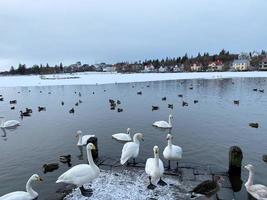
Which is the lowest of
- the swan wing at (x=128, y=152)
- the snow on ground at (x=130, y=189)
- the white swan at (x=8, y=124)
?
the white swan at (x=8, y=124)

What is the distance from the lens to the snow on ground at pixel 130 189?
8.08m

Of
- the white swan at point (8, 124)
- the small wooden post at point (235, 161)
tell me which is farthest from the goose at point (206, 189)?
the white swan at point (8, 124)

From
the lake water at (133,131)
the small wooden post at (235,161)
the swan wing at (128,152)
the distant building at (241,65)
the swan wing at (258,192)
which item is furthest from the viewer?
the distant building at (241,65)

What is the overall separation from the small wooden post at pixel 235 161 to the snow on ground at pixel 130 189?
234 centimetres

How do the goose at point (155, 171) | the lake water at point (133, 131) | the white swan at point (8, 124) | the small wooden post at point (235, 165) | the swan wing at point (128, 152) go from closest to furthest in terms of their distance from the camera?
1. the goose at point (155, 171)
2. the small wooden post at point (235, 165)
3. the swan wing at point (128, 152)
4. the lake water at point (133, 131)
5. the white swan at point (8, 124)

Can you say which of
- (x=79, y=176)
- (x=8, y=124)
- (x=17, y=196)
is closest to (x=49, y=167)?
(x=17, y=196)


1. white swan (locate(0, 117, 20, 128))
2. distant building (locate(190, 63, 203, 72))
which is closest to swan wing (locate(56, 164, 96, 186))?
white swan (locate(0, 117, 20, 128))

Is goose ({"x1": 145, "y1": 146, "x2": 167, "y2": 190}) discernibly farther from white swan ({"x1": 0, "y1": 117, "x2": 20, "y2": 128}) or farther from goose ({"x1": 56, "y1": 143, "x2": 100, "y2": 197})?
white swan ({"x1": 0, "y1": 117, "x2": 20, "y2": 128})

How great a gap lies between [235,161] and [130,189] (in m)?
4.05

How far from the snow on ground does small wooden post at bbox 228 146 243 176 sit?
2.34 metres

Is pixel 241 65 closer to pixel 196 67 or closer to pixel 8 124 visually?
pixel 196 67

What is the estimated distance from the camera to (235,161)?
992 centimetres

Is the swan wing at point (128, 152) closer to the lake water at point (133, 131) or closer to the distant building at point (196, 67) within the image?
the lake water at point (133, 131)

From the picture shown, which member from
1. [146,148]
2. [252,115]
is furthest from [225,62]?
[146,148]
